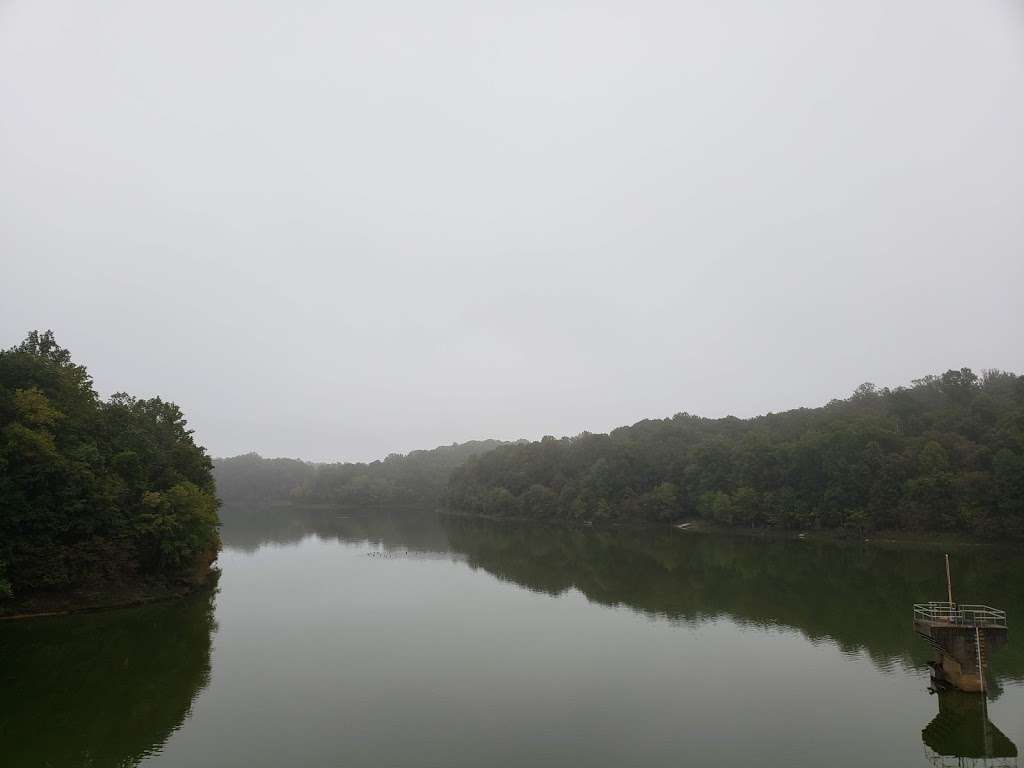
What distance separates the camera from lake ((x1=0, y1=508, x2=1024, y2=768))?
14711 millimetres

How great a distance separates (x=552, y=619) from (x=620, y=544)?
3094cm

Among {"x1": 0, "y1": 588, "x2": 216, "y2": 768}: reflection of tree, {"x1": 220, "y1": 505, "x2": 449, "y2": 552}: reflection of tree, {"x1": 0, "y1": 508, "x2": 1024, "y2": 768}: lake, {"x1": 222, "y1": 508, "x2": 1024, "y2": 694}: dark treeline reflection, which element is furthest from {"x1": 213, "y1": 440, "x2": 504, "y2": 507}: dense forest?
{"x1": 0, "y1": 588, "x2": 216, "y2": 768}: reflection of tree

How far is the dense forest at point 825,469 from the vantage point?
168 ft

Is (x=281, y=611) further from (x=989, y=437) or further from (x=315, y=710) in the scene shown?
(x=989, y=437)

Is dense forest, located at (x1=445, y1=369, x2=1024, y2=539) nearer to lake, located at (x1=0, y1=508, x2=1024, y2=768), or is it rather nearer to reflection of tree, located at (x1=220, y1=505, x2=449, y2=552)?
lake, located at (x1=0, y1=508, x2=1024, y2=768)

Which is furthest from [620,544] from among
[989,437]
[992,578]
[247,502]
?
[247,502]

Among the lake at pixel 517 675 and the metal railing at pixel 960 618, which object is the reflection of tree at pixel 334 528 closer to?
the lake at pixel 517 675

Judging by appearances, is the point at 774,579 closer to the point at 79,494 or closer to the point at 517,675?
the point at 517,675

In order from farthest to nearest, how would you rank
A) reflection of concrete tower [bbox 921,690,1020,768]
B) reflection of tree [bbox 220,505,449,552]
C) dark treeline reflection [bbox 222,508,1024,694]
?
reflection of tree [bbox 220,505,449,552], dark treeline reflection [bbox 222,508,1024,694], reflection of concrete tower [bbox 921,690,1020,768]

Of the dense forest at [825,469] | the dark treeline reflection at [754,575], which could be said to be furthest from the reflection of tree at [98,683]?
the dense forest at [825,469]

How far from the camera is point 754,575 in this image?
3850 cm

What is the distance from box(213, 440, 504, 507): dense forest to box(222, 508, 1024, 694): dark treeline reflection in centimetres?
5473

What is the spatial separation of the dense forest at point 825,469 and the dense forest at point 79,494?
53779mm

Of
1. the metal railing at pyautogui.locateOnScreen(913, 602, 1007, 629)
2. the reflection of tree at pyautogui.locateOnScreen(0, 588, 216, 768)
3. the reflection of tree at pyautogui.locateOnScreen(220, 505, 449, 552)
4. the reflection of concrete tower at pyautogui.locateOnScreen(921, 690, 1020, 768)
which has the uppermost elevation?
the metal railing at pyautogui.locateOnScreen(913, 602, 1007, 629)
